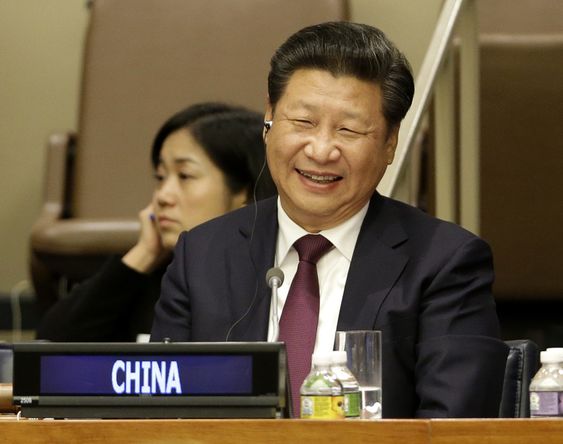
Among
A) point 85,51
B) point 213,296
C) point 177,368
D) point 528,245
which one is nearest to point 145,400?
point 177,368

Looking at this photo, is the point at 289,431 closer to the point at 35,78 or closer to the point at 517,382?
the point at 517,382

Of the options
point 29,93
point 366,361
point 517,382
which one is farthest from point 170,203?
point 366,361

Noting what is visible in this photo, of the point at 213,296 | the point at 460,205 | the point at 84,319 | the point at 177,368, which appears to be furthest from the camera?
the point at 84,319

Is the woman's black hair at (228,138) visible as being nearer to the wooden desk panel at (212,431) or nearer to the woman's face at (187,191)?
the woman's face at (187,191)

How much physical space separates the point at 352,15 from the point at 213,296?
5.96 ft

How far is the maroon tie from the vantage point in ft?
5.09

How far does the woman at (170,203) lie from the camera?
250 cm

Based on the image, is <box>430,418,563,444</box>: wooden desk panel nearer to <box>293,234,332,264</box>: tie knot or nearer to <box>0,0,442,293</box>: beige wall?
<box>293,234,332,264</box>: tie knot

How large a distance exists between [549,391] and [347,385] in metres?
0.20

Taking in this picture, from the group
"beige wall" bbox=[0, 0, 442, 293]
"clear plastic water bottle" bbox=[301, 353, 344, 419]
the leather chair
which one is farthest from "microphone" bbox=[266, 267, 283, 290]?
"beige wall" bbox=[0, 0, 442, 293]

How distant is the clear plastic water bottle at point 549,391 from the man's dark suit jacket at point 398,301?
24cm

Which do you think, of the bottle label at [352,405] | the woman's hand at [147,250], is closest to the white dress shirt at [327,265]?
the bottle label at [352,405]

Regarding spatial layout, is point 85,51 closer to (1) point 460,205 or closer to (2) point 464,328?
(1) point 460,205

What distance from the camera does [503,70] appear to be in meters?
2.79
